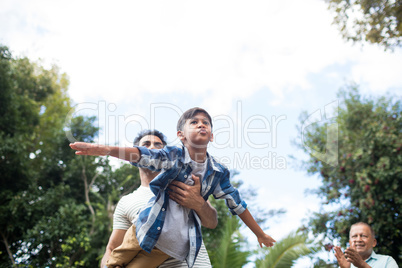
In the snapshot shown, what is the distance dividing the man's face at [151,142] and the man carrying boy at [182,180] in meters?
0.56

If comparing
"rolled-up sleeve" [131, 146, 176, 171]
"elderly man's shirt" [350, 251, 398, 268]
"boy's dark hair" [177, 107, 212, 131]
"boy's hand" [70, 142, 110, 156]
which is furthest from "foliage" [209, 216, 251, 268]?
"boy's hand" [70, 142, 110, 156]

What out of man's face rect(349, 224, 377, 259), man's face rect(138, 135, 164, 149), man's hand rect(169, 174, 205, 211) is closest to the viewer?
man's hand rect(169, 174, 205, 211)

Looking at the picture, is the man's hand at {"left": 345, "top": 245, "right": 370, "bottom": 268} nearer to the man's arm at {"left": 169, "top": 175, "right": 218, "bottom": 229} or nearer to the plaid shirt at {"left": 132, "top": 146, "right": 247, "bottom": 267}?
the plaid shirt at {"left": 132, "top": 146, "right": 247, "bottom": 267}

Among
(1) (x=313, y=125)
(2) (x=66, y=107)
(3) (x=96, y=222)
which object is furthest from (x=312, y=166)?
(2) (x=66, y=107)

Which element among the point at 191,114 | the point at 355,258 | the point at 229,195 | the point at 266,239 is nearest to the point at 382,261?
the point at 355,258

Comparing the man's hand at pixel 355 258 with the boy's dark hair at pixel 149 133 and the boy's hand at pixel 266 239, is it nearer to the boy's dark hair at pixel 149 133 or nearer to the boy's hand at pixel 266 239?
the boy's hand at pixel 266 239

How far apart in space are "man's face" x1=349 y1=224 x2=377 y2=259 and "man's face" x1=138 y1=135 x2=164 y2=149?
2.28m

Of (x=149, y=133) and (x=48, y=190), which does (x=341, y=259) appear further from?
(x=48, y=190)

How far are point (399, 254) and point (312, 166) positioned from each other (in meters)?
3.21

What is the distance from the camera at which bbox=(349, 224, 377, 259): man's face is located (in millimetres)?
3729

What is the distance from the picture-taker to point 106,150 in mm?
1774

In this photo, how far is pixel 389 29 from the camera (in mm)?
7215

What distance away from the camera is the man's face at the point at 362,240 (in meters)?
3.73

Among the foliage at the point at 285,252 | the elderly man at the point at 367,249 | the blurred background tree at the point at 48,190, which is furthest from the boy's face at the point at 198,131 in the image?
the blurred background tree at the point at 48,190
